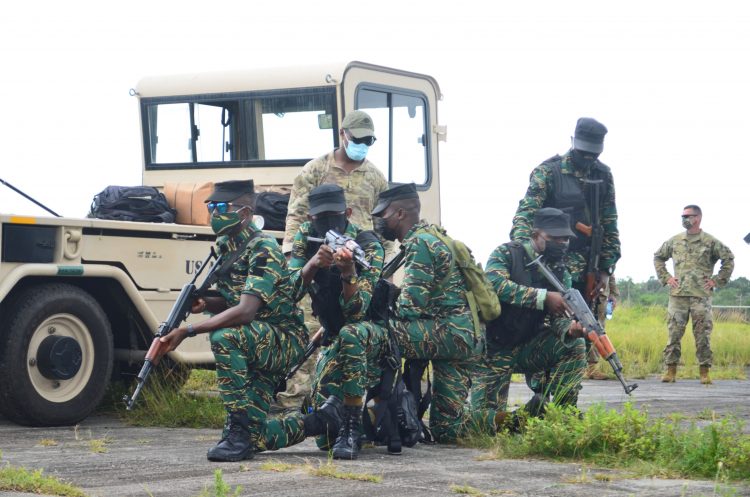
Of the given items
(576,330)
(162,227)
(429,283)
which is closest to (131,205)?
(162,227)

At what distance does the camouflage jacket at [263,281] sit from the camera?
6.61m

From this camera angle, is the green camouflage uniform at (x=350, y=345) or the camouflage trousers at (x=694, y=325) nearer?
the green camouflage uniform at (x=350, y=345)

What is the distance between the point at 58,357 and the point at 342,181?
220 centimetres

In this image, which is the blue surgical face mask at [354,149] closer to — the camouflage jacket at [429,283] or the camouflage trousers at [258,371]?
the camouflage jacket at [429,283]

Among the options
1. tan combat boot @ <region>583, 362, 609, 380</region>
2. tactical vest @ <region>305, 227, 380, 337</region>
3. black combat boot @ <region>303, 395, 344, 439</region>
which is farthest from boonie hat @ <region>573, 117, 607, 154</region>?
tan combat boot @ <region>583, 362, 609, 380</region>

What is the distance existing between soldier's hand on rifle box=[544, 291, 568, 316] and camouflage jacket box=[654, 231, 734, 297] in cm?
638

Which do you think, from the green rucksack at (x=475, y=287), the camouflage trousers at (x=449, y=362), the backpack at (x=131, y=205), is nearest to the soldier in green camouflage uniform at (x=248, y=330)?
the camouflage trousers at (x=449, y=362)

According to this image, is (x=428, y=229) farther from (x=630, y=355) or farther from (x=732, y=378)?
(x=630, y=355)

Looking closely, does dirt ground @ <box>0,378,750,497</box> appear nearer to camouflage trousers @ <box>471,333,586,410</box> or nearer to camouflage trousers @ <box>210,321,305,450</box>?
camouflage trousers @ <box>210,321,305,450</box>

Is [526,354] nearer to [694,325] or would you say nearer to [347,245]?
[347,245]

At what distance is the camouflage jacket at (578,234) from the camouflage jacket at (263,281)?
199 centimetres

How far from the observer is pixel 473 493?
5.40m

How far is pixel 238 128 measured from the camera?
10.8m

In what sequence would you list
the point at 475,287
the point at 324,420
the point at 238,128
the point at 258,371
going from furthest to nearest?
the point at 238,128
the point at 475,287
the point at 324,420
the point at 258,371
